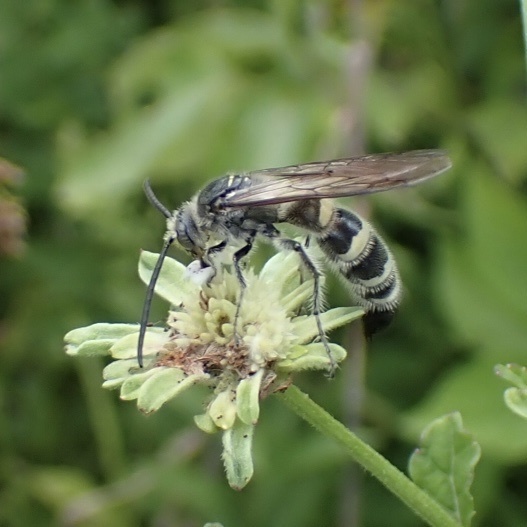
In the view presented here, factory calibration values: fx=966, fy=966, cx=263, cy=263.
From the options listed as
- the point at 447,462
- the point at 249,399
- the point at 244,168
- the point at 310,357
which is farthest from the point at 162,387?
the point at 244,168


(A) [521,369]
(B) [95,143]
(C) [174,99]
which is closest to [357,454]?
(A) [521,369]

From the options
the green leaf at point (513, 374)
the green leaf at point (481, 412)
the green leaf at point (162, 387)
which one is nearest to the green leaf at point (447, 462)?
the green leaf at point (513, 374)

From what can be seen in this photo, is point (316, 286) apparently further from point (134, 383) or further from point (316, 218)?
point (134, 383)

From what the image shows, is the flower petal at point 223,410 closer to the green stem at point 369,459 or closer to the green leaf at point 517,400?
the green stem at point 369,459

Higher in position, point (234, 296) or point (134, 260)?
point (234, 296)

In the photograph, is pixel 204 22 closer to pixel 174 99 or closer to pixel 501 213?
pixel 174 99

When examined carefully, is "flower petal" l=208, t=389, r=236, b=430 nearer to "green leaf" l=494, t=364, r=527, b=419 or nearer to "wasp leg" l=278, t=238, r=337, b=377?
"wasp leg" l=278, t=238, r=337, b=377
